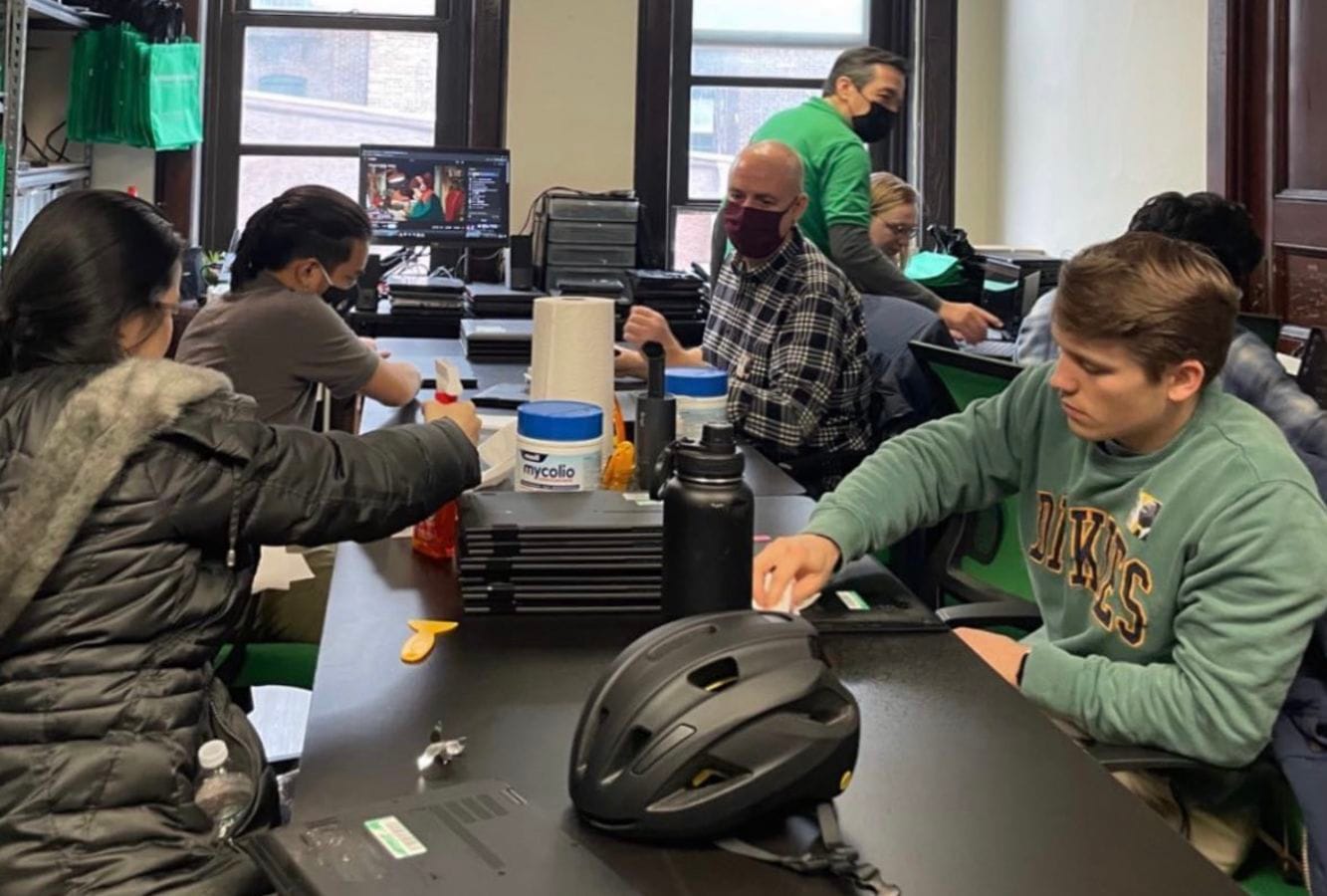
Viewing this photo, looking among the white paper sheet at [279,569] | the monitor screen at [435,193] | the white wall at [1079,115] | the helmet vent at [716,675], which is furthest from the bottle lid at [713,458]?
the monitor screen at [435,193]

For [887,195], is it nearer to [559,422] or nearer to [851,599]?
[559,422]

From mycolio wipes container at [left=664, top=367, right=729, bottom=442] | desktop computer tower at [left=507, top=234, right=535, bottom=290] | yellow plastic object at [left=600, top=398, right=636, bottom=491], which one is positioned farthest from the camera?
desktop computer tower at [left=507, top=234, right=535, bottom=290]

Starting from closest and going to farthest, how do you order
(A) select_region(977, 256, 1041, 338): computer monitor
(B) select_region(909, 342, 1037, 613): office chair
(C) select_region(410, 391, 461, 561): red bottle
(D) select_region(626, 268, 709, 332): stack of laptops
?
(C) select_region(410, 391, 461, 561): red bottle < (B) select_region(909, 342, 1037, 613): office chair < (A) select_region(977, 256, 1041, 338): computer monitor < (D) select_region(626, 268, 709, 332): stack of laptops

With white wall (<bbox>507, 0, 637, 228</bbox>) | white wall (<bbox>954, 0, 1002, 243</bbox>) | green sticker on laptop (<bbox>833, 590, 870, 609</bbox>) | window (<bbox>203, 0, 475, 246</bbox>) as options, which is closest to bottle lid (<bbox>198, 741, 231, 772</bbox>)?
green sticker on laptop (<bbox>833, 590, 870, 609</bbox>)

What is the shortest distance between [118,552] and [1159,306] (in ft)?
3.53

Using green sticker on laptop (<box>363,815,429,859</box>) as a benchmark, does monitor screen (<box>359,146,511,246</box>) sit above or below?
above

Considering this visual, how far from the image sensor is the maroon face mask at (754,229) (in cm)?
255

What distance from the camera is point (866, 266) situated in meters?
3.21

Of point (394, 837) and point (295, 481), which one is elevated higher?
point (295, 481)

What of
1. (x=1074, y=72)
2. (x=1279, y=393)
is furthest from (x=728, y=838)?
(x=1074, y=72)

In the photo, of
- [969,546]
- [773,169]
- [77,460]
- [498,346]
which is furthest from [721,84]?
[77,460]

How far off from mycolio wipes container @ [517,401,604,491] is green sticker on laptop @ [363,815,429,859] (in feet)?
2.30

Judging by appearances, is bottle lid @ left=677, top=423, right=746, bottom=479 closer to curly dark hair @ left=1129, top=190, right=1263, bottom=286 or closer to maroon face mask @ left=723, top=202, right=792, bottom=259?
curly dark hair @ left=1129, top=190, right=1263, bottom=286

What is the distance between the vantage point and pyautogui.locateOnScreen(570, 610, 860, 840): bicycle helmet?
2.78ft
